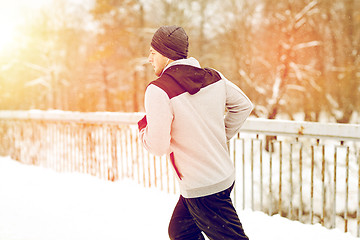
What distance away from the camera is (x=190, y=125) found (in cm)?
185

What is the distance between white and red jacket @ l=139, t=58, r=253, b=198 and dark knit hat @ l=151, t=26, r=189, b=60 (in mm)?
72

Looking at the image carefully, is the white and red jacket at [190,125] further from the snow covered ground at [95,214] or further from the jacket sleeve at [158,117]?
the snow covered ground at [95,214]

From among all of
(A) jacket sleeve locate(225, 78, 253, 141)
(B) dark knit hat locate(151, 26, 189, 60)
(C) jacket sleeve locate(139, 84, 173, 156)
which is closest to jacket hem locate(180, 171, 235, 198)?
(C) jacket sleeve locate(139, 84, 173, 156)

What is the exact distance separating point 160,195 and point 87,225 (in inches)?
52.2

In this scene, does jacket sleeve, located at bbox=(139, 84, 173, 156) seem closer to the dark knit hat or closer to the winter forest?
the dark knit hat

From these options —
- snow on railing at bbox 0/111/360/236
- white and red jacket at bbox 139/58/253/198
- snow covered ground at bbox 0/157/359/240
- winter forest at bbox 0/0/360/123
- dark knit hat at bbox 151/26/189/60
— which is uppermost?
winter forest at bbox 0/0/360/123

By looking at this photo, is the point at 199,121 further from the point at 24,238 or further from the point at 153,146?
the point at 24,238

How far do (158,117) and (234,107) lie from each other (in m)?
0.61

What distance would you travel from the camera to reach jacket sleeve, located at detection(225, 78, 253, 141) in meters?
2.05

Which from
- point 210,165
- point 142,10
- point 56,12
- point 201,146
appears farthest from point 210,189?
point 56,12

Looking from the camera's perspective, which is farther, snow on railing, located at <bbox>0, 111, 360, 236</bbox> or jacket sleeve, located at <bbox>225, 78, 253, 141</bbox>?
snow on railing, located at <bbox>0, 111, 360, 236</bbox>

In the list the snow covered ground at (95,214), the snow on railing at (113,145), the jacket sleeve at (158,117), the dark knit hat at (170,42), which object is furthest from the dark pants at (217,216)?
the snow on railing at (113,145)

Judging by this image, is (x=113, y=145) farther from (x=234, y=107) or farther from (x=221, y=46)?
(x=221, y=46)

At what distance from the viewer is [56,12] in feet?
→ 91.0
